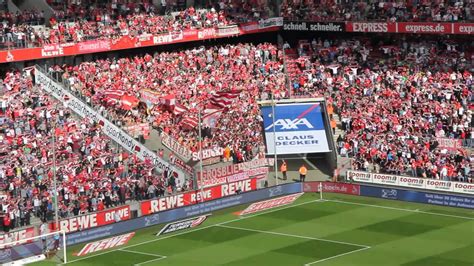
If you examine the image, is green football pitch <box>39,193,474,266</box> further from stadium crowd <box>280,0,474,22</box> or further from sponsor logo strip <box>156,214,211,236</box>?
stadium crowd <box>280,0,474,22</box>

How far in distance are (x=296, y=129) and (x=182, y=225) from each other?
16.9 metres

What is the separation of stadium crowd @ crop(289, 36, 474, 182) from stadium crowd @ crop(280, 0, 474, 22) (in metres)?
2.13

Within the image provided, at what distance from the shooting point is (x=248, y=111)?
245 feet

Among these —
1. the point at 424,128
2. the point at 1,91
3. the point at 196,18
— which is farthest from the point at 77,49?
the point at 424,128

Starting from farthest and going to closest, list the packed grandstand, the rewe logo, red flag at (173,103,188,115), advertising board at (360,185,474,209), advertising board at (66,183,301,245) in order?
the rewe logo, red flag at (173,103,188,115), the packed grandstand, advertising board at (360,185,474,209), advertising board at (66,183,301,245)

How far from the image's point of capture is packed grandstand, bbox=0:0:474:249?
63438mm

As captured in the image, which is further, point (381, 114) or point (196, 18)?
point (196, 18)

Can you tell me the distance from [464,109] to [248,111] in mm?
13478

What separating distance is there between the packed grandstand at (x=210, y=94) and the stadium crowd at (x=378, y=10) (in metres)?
0.10

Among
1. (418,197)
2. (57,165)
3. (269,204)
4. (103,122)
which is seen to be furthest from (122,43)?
(418,197)

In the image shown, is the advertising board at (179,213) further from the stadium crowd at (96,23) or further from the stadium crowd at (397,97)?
the stadium crowd at (96,23)

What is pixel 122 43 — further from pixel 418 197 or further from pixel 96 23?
pixel 418 197

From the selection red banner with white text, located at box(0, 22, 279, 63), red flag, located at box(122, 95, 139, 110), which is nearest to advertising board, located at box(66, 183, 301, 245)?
red flag, located at box(122, 95, 139, 110)

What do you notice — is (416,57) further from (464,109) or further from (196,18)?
(196,18)
